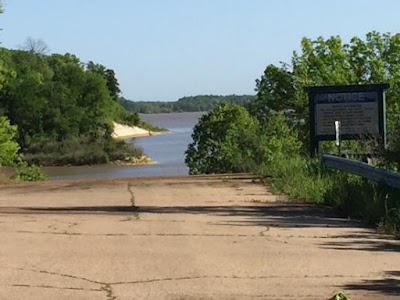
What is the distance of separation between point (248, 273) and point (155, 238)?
8.45 feet

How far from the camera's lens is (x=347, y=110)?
74.9ft

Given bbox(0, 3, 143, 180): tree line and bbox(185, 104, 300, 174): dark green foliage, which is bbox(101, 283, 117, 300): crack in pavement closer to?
bbox(185, 104, 300, 174): dark green foliage

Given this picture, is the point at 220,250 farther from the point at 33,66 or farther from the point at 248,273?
the point at 33,66

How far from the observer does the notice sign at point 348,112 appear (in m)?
22.7

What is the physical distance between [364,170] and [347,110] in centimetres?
792

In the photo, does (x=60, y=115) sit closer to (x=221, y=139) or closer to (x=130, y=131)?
(x=130, y=131)

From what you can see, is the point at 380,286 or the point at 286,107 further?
the point at 286,107

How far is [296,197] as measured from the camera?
54.7 ft

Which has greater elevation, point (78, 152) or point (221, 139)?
point (221, 139)

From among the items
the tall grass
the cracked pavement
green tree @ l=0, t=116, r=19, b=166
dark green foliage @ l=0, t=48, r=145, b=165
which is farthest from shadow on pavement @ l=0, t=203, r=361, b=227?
dark green foliage @ l=0, t=48, r=145, b=165

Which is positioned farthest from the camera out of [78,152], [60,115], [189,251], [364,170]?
[60,115]

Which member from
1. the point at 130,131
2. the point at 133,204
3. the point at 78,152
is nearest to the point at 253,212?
the point at 133,204

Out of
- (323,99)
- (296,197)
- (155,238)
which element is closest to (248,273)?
(155,238)

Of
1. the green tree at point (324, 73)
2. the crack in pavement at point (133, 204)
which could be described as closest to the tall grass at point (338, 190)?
the crack in pavement at point (133, 204)
